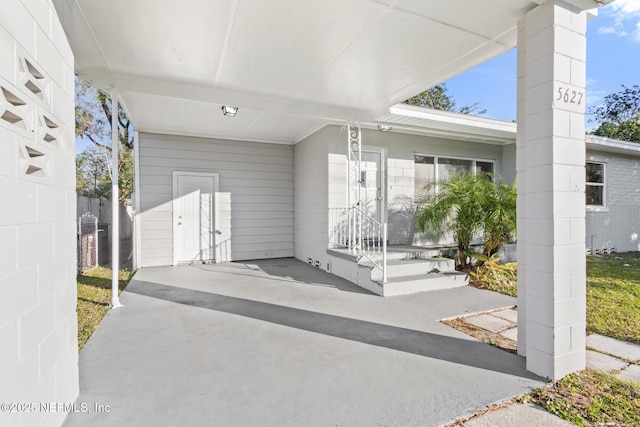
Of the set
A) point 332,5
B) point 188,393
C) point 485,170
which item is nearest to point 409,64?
point 332,5

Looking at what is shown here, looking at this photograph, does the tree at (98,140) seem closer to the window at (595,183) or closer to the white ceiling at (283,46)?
the white ceiling at (283,46)

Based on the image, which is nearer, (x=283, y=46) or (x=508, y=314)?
(x=283, y=46)

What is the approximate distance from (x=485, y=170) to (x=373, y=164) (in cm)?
308

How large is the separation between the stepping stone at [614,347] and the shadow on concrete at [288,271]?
2.23 meters

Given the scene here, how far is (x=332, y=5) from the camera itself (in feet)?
7.79

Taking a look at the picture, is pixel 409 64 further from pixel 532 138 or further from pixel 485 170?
pixel 485 170

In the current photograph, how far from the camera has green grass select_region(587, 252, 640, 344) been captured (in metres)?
3.05

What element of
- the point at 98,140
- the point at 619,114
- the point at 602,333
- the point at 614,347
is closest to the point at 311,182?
the point at 602,333

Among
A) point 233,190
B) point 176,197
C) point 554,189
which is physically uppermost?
point 233,190

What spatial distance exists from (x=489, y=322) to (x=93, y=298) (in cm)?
477

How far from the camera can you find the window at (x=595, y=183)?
784 centimetres

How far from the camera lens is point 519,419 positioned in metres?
1.80

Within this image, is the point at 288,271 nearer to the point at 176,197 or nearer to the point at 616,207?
the point at 176,197

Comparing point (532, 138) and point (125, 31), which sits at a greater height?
point (125, 31)
